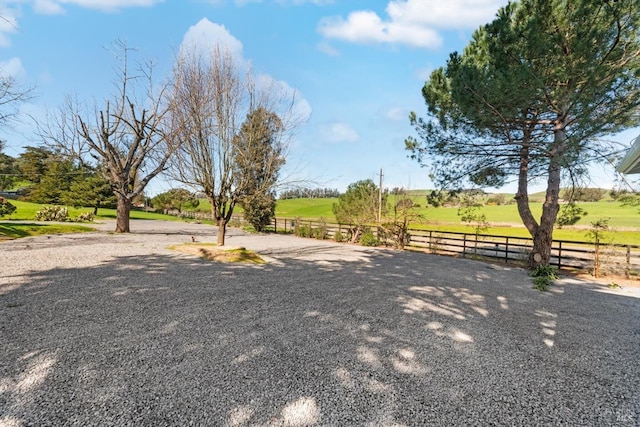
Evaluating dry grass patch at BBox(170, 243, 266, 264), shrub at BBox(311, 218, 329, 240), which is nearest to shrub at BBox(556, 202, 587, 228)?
dry grass patch at BBox(170, 243, 266, 264)

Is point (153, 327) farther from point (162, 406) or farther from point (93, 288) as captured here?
point (93, 288)

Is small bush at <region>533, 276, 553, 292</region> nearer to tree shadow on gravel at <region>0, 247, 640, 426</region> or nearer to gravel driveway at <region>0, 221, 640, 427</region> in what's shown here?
gravel driveway at <region>0, 221, 640, 427</region>

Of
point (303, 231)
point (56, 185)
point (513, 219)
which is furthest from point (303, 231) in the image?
point (56, 185)

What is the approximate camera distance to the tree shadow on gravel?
213cm

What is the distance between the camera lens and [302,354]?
2957mm

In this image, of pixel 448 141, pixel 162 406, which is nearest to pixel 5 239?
pixel 162 406

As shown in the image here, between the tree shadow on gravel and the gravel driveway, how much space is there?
0.02 metres

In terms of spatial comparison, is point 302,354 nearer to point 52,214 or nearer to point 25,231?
point 25,231

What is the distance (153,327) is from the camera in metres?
3.45

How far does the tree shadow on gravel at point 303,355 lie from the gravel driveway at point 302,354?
0.05ft

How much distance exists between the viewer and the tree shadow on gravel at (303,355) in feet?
6.99

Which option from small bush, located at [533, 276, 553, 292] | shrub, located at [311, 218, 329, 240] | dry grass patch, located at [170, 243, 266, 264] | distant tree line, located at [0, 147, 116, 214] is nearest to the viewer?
small bush, located at [533, 276, 553, 292]

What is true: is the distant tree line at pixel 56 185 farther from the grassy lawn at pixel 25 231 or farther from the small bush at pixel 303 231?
the small bush at pixel 303 231

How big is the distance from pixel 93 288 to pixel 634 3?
10.5 meters
